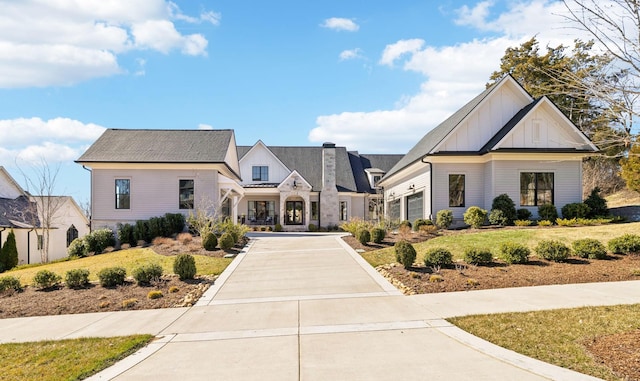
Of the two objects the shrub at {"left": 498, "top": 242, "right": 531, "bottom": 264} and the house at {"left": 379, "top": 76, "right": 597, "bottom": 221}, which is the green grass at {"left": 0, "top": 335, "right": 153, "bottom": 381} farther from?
the house at {"left": 379, "top": 76, "right": 597, "bottom": 221}

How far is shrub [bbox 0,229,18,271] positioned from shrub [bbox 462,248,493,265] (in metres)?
22.8

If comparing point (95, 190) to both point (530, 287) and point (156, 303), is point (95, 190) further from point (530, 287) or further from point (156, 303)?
point (530, 287)

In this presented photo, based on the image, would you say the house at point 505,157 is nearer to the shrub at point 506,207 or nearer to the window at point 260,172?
the shrub at point 506,207

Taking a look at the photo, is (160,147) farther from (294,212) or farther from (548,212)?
(548,212)

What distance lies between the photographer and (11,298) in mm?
11898

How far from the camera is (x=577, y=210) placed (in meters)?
20.0

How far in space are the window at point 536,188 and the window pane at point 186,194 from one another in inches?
700

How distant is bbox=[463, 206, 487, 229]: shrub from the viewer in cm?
1988

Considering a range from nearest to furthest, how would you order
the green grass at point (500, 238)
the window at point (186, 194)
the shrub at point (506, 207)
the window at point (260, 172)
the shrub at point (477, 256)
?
the shrub at point (477, 256) → the green grass at point (500, 238) → the shrub at point (506, 207) → the window at point (186, 194) → the window at point (260, 172)

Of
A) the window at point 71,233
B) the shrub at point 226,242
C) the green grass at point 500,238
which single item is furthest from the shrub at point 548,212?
the window at point 71,233

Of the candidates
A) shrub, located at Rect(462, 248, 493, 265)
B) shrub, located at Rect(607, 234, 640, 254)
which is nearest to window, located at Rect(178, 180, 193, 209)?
shrub, located at Rect(462, 248, 493, 265)

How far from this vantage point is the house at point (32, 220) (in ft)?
85.0

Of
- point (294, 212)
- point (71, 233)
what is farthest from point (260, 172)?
Result: point (71, 233)

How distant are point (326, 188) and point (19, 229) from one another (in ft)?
69.3
